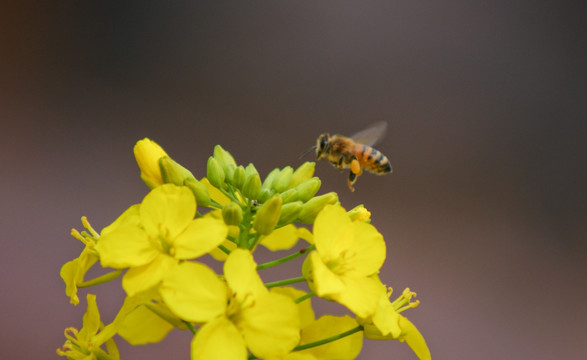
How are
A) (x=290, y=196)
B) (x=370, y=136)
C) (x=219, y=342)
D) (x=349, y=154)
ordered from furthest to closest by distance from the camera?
(x=370, y=136) < (x=349, y=154) < (x=290, y=196) < (x=219, y=342)

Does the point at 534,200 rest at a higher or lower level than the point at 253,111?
lower

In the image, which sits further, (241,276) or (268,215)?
(268,215)

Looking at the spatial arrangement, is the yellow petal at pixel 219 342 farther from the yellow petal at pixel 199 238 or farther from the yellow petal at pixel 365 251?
the yellow petal at pixel 365 251

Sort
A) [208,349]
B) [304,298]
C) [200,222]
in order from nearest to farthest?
1. [208,349]
2. [200,222]
3. [304,298]

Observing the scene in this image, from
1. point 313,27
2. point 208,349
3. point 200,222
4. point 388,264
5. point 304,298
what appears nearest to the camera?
point 208,349

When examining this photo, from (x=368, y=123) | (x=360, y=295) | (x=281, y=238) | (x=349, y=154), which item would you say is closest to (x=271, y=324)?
(x=360, y=295)

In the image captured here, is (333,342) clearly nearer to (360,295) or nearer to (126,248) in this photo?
(360,295)

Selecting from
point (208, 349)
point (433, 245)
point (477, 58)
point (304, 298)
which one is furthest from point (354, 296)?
point (477, 58)

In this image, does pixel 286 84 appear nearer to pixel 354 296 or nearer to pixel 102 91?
pixel 102 91
